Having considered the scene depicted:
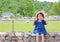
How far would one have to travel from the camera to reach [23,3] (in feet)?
161

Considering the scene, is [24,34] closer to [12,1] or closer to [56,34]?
[56,34]

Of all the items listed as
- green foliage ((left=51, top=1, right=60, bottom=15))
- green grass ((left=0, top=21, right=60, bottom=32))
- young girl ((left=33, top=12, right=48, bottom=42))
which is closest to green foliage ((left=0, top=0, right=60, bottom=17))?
green foliage ((left=51, top=1, right=60, bottom=15))

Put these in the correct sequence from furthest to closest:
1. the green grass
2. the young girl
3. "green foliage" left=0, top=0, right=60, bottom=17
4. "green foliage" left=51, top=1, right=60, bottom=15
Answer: "green foliage" left=0, top=0, right=60, bottom=17, "green foliage" left=51, top=1, right=60, bottom=15, the green grass, the young girl

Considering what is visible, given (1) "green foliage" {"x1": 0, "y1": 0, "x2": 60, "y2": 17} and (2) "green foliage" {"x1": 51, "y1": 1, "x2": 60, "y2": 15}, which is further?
(1) "green foliage" {"x1": 0, "y1": 0, "x2": 60, "y2": 17}

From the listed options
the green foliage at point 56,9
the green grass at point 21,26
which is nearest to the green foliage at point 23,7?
the green foliage at point 56,9

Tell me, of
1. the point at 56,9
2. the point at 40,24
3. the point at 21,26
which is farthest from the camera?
the point at 56,9

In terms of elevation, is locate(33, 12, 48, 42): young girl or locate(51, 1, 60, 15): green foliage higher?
locate(33, 12, 48, 42): young girl

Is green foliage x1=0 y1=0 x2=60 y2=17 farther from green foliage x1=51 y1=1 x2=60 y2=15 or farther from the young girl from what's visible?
the young girl

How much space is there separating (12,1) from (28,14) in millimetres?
6021

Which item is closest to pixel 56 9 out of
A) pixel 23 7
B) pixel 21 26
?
pixel 23 7

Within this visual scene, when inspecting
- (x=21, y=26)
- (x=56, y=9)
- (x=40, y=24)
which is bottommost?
(x=56, y=9)

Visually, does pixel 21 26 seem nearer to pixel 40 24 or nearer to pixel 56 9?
pixel 40 24

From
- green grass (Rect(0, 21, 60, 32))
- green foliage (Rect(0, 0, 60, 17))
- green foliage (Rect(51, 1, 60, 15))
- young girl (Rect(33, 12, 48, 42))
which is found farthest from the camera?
green foliage (Rect(0, 0, 60, 17))

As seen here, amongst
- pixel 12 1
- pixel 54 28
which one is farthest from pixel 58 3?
pixel 54 28
